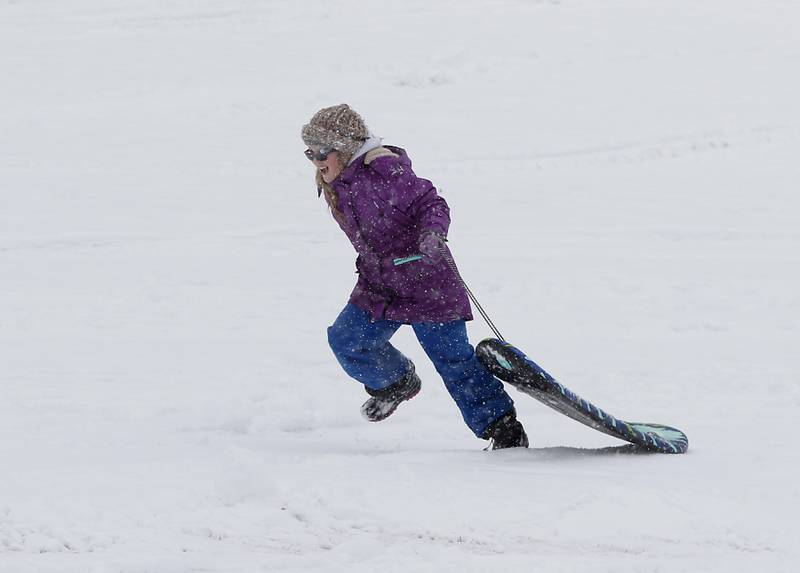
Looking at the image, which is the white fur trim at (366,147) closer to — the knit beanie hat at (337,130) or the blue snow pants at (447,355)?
the knit beanie hat at (337,130)

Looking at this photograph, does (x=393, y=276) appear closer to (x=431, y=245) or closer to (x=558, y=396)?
(x=431, y=245)

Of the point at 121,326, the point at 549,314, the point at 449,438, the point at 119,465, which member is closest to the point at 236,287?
the point at 121,326

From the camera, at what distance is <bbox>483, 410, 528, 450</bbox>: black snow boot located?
4770 millimetres

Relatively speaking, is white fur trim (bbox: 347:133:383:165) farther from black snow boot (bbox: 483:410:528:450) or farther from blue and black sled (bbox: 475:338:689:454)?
black snow boot (bbox: 483:410:528:450)

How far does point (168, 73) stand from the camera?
42.8 feet

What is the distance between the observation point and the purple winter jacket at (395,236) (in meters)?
4.40

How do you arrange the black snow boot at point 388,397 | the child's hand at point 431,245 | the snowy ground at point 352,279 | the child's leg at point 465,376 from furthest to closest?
the black snow boot at point 388,397 → the child's leg at point 465,376 → the child's hand at point 431,245 → the snowy ground at point 352,279

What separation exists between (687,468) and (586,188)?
612cm

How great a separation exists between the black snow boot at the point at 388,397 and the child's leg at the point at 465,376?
12.0 inches

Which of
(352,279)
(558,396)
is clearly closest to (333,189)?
(558,396)

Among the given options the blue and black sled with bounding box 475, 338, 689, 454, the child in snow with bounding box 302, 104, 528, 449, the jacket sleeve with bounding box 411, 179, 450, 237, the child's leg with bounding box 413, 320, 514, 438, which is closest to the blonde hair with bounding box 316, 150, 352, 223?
the child in snow with bounding box 302, 104, 528, 449

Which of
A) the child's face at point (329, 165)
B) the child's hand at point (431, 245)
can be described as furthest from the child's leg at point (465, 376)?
the child's face at point (329, 165)

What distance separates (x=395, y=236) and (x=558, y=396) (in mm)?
936

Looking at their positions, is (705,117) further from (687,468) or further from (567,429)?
(687,468)
